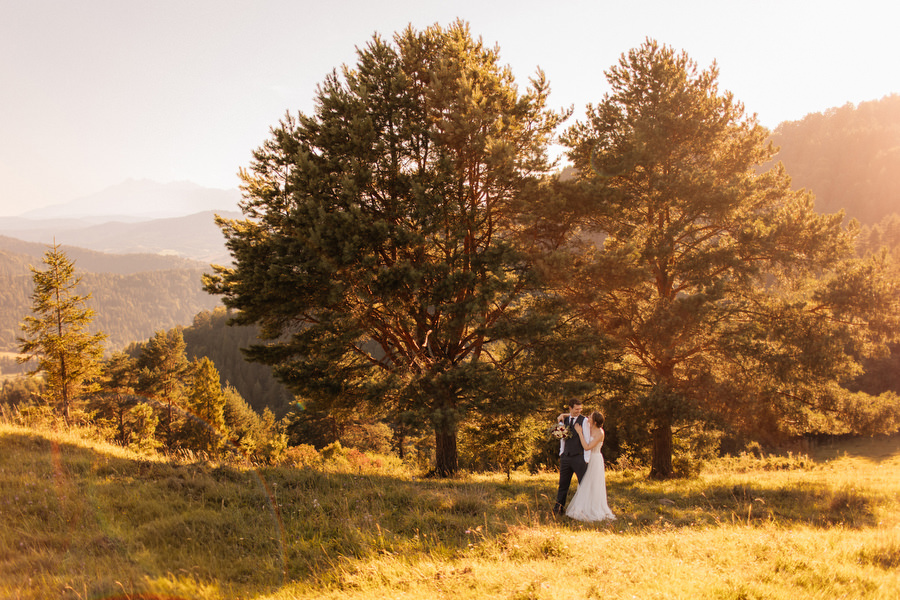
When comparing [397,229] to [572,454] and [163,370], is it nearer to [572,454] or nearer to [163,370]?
[572,454]

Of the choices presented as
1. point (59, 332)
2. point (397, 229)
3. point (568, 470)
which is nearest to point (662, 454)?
point (568, 470)

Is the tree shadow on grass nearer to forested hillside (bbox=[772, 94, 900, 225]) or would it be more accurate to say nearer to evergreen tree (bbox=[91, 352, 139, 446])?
evergreen tree (bbox=[91, 352, 139, 446])

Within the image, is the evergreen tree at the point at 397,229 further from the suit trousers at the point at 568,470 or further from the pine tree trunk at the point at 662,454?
the pine tree trunk at the point at 662,454

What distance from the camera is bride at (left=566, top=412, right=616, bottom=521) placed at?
7859mm

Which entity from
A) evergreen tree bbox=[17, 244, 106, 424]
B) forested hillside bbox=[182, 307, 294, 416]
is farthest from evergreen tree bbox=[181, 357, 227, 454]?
forested hillside bbox=[182, 307, 294, 416]

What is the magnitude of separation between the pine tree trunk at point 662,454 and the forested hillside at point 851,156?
5645 inches

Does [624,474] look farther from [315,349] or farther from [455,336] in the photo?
[315,349]

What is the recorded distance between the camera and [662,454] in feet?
43.2

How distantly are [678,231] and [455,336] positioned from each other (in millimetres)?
6648

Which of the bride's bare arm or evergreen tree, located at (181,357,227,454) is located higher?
the bride's bare arm

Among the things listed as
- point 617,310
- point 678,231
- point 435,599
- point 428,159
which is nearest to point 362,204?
point 428,159

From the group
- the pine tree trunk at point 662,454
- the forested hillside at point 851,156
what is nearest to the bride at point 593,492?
the pine tree trunk at point 662,454

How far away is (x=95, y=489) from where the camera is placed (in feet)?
22.1

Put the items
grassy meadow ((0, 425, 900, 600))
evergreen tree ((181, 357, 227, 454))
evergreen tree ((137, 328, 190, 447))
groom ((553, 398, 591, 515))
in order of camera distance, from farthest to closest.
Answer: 1. evergreen tree ((181, 357, 227, 454))
2. evergreen tree ((137, 328, 190, 447))
3. groom ((553, 398, 591, 515))
4. grassy meadow ((0, 425, 900, 600))
